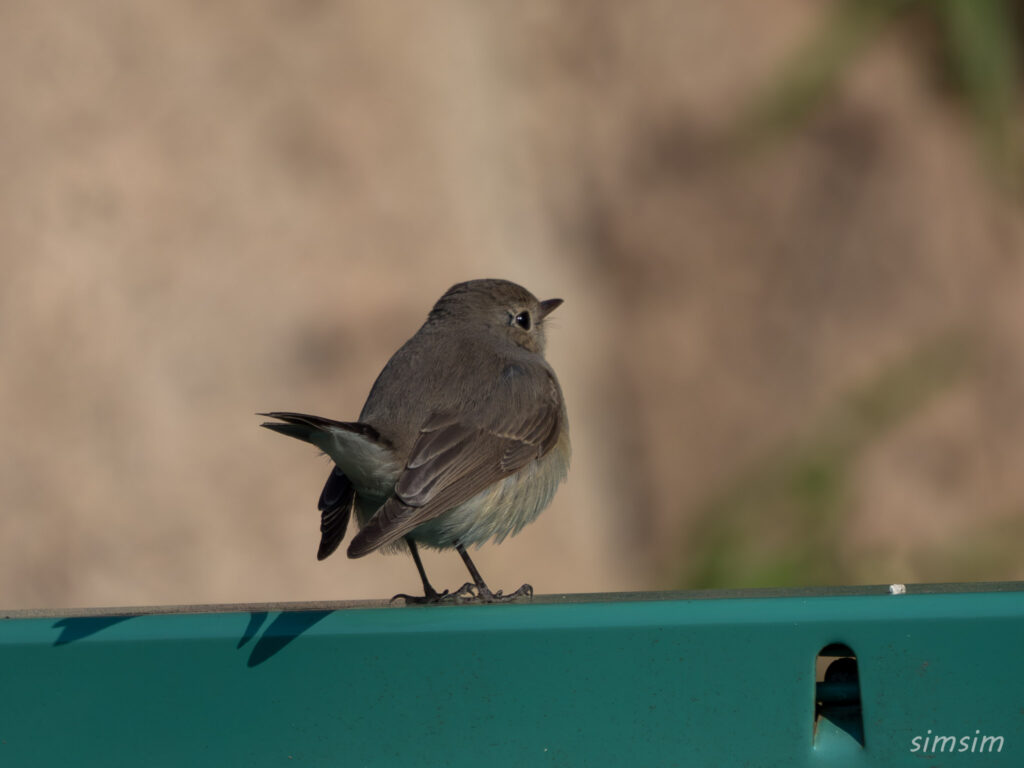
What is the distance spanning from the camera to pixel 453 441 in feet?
13.2

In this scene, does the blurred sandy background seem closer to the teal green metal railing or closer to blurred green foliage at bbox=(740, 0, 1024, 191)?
blurred green foliage at bbox=(740, 0, 1024, 191)

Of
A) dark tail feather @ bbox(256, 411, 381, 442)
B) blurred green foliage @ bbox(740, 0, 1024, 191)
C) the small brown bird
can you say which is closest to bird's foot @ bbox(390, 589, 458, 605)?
the small brown bird

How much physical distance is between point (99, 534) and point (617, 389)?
2798mm

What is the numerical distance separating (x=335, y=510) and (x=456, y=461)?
0.39 m

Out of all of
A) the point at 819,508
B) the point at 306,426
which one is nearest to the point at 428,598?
the point at 306,426

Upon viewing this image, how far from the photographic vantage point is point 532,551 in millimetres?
6742

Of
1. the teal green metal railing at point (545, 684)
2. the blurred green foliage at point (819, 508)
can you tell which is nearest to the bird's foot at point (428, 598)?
the teal green metal railing at point (545, 684)

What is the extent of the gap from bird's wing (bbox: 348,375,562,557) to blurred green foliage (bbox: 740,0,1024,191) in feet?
10.1

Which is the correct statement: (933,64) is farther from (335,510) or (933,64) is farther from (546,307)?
(335,510)

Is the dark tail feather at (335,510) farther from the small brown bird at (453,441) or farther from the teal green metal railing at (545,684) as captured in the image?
the teal green metal railing at (545,684)

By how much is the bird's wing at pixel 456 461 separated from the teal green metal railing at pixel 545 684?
859mm

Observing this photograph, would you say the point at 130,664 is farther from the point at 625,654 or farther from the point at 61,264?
the point at 61,264

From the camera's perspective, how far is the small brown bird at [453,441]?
12.1 ft

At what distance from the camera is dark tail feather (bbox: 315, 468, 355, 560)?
3655mm
